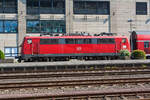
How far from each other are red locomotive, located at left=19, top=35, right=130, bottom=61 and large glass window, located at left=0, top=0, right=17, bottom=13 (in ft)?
46.7

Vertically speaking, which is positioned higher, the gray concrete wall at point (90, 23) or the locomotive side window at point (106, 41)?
the gray concrete wall at point (90, 23)

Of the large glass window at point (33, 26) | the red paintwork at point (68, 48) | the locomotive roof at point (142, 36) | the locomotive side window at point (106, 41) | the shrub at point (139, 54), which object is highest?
the large glass window at point (33, 26)

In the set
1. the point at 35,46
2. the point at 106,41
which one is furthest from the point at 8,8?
the point at 106,41

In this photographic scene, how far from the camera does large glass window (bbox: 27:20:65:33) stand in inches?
1512

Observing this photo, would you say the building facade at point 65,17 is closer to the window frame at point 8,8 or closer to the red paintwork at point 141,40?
the window frame at point 8,8

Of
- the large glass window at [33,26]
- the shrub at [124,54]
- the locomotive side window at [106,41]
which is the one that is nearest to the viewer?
the shrub at [124,54]

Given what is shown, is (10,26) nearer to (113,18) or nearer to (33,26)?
(33,26)

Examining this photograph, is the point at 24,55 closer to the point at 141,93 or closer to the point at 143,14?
the point at 141,93

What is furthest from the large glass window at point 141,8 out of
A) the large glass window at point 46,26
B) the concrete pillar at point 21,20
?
the concrete pillar at point 21,20

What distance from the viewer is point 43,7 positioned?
38750 mm

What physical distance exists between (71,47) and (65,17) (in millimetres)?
13564

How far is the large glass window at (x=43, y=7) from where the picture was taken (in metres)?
38.6

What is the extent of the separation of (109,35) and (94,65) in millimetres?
7903

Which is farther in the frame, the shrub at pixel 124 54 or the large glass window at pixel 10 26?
the large glass window at pixel 10 26
